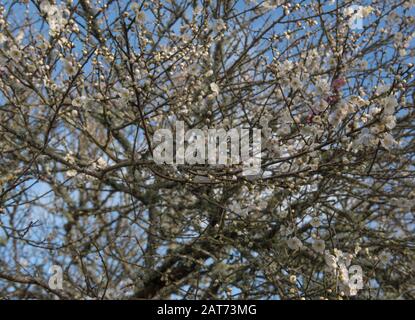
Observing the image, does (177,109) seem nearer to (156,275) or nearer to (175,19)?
(175,19)

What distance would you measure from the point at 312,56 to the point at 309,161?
65.9 inches

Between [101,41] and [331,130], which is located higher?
[101,41]

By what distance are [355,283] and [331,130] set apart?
3.59ft

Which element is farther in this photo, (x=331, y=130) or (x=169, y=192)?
(x=169, y=192)

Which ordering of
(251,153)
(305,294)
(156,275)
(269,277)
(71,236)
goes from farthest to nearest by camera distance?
1. (71,236)
2. (156,275)
3. (269,277)
4. (251,153)
5. (305,294)

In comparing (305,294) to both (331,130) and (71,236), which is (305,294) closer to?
(331,130)

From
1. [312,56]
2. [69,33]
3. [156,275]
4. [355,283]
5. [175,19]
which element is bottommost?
[355,283]

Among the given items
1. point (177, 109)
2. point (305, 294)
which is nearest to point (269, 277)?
point (305, 294)

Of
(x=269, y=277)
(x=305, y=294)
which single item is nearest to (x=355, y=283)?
(x=305, y=294)

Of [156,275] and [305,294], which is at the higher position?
[156,275]
